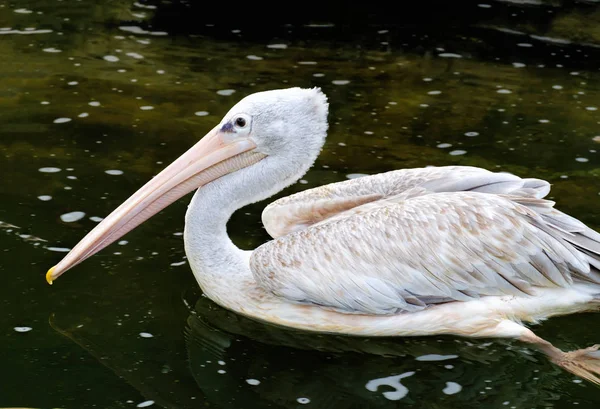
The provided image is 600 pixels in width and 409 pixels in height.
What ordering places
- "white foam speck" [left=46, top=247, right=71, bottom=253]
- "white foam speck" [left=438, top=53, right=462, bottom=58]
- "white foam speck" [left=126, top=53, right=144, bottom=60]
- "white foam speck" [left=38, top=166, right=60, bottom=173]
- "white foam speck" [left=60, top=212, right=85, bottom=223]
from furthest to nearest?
"white foam speck" [left=438, top=53, right=462, bottom=58]
"white foam speck" [left=126, top=53, right=144, bottom=60]
"white foam speck" [left=38, top=166, right=60, bottom=173]
"white foam speck" [left=60, top=212, right=85, bottom=223]
"white foam speck" [left=46, top=247, right=71, bottom=253]

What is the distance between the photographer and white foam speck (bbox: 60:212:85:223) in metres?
5.33

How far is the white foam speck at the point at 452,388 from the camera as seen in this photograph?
3963 mm

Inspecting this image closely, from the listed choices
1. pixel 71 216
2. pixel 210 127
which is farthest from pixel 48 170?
pixel 210 127

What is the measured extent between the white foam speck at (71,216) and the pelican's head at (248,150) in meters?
0.97

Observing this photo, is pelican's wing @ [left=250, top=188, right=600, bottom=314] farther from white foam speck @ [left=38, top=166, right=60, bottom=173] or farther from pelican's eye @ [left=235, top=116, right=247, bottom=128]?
white foam speck @ [left=38, top=166, right=60, bottom=173]

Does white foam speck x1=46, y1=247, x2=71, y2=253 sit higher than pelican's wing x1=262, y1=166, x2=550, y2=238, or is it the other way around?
pelican's wing x1=262, y1=166, x2=550, y2=238

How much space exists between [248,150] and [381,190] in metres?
0.65

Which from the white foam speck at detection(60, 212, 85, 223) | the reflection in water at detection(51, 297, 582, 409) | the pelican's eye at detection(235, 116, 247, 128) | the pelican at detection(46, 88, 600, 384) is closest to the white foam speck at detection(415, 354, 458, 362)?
the reflection in water at detection(51, 297, 582, 409)

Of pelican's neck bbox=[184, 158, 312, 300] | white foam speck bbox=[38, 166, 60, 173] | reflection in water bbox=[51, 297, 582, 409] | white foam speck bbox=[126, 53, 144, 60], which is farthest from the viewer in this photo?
white foam speck bbox=[126, 53, 144, 60]

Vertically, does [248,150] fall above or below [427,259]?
above

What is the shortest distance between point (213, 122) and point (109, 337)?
277 centimetres

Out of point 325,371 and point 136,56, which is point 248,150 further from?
point 136,56

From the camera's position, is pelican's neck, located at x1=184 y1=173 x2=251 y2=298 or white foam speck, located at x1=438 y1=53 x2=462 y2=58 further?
white foam speck, located at x1=438 y1=53 x2=462 y2=58

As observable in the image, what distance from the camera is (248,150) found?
4539 mm
